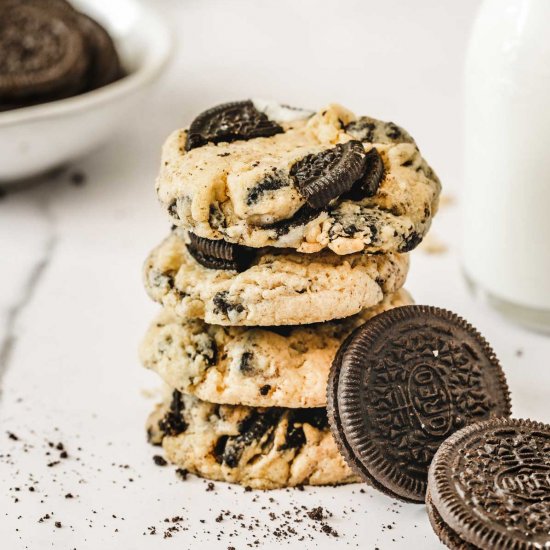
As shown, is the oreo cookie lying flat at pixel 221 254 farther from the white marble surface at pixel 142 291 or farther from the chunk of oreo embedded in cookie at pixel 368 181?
the white marble surface at pixel 142 291

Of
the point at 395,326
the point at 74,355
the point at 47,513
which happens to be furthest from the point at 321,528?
the point at 74,355

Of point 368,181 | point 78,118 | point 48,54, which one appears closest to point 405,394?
point 368,181

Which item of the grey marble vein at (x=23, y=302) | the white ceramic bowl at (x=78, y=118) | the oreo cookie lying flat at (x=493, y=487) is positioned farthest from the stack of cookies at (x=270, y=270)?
the white ceramic bowl at (x=78, y=118)

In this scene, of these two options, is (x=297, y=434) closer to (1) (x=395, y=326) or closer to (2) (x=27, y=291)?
(1) (x=395, y=326)

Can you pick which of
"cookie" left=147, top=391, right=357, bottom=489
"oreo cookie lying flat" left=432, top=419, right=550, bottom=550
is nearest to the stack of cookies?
"cookie" left=147, top=391, right=357, bottom=489

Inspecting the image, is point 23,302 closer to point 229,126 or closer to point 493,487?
point 229,126

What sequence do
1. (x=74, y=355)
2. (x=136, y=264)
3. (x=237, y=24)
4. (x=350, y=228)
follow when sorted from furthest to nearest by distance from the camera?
1. (x=237, y=24)
2. (x=136, y=264)
3. (x=74, y=355)
4. (x=350, y=228)
